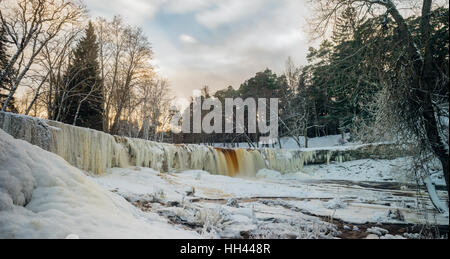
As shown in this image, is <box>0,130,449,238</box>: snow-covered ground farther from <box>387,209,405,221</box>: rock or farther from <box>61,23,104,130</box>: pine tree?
<box>61,23,104,130</box>: pine tree

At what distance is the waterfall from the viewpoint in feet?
16.6

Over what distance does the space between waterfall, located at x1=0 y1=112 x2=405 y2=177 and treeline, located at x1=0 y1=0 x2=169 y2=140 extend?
5145 millimetres

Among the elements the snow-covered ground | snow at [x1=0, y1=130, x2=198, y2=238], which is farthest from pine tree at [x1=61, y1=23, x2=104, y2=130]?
snow at [x1=0, y1=130, x2=198, y2=238]

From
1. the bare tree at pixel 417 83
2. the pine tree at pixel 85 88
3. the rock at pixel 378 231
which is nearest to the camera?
the bare tree at pixel 417 83

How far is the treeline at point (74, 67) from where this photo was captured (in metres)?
9.48

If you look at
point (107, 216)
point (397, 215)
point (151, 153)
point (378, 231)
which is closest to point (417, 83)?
point (378, 231)

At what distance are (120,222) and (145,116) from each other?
73.7 feet

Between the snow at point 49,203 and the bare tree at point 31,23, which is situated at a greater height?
the bare tree at point 31,23

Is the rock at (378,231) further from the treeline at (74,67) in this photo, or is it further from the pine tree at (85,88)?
the pine tree at (85,88)


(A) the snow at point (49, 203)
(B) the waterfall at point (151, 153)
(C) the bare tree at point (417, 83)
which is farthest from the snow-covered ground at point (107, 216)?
(B) the waterfall at point (151, 153)

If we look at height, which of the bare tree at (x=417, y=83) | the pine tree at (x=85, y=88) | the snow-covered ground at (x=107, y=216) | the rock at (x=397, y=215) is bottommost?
the rock at (x=397, y=215)

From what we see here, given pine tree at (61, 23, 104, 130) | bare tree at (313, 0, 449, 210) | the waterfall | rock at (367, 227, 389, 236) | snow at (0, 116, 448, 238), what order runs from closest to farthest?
snow at (0, 116, 448, 238)
bare tree at (313, 0, 449, 210)
rock at (367, 227, 389, 236)
the waterfall
pine tree at (61, 23, 104, 130)

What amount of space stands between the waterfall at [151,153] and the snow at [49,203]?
11.3 ft
